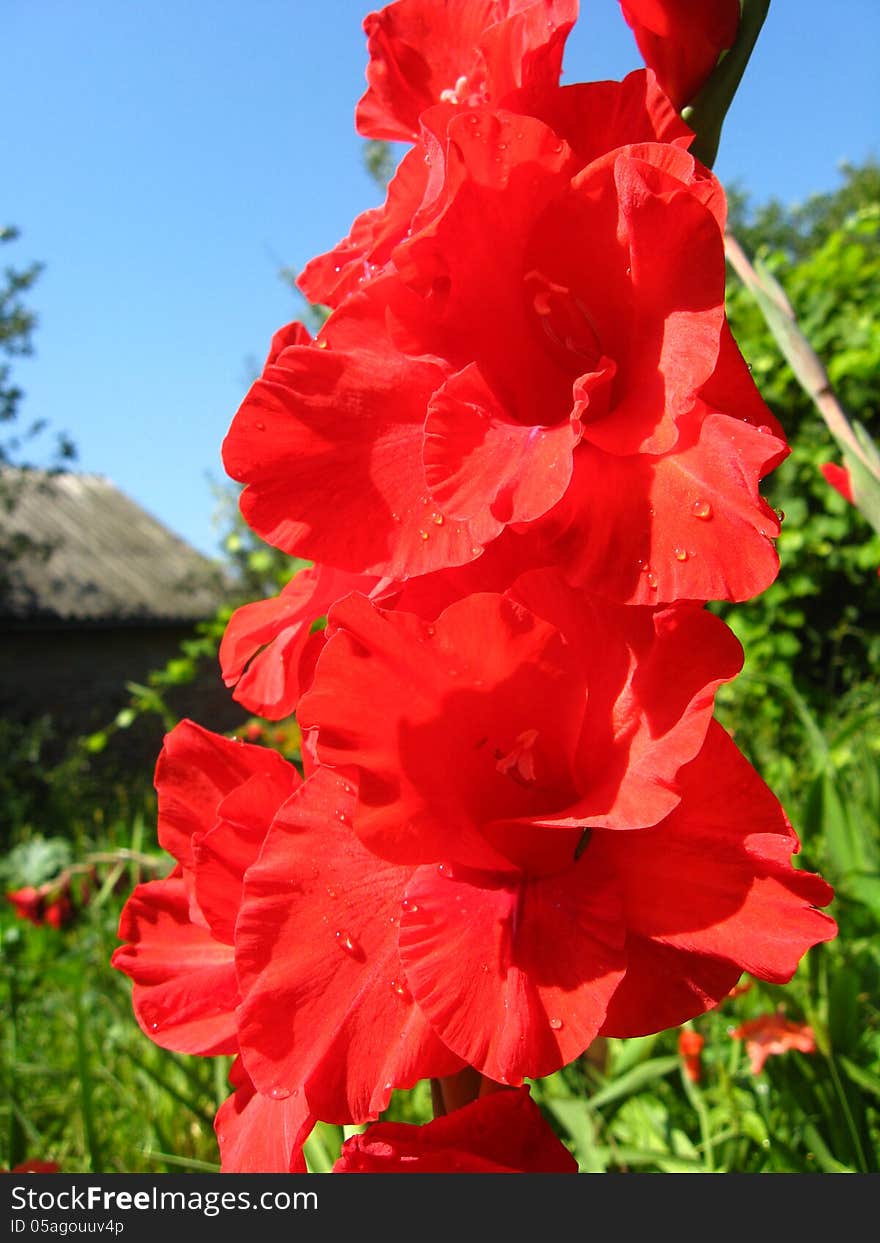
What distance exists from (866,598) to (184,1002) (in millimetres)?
3846

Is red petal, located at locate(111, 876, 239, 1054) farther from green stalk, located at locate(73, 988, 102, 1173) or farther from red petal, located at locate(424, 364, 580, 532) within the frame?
green stalk, located at locate(73, 988, 102, 1173)

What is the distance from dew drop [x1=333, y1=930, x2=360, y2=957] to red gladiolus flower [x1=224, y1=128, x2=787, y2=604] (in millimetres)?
224

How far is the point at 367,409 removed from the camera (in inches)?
23.6

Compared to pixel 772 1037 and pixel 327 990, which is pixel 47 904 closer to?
pixel 772 1037

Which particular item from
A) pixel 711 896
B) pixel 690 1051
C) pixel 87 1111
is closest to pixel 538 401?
pixel 711 896

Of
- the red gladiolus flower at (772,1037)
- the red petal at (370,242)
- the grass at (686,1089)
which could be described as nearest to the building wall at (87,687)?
the grass at (686,1089)

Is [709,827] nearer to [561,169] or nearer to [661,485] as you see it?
[661,485]

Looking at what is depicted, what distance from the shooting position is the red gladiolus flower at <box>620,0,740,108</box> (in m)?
0.61

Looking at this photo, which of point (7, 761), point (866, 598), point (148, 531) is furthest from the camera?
point (148, 531)

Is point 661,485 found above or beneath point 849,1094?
above

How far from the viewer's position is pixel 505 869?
553 mm

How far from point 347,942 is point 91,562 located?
16.0 metres

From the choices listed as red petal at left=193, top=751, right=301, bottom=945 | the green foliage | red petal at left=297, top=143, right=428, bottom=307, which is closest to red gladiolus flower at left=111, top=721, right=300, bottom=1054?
red petal at left=193, top=751, right=301, bottom=945

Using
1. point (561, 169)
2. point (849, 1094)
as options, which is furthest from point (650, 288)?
point (849, 1094)
